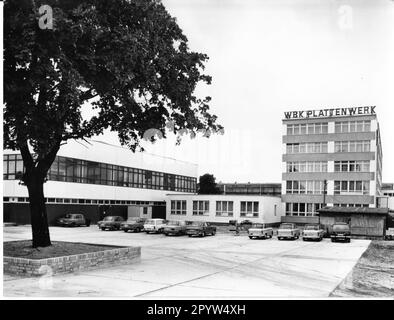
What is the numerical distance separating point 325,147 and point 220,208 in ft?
54.4

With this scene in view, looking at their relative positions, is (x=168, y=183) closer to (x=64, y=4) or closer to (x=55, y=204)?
(x=55, y=204)

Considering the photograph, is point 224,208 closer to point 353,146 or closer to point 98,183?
point 98,183

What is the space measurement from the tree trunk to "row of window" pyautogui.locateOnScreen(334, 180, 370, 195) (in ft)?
157

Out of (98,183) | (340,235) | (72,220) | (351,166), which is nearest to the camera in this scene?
(340,235)

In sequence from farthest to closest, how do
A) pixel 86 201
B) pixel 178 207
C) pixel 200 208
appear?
pixel 178 207 < pixel 200 208 < pixel 86 201

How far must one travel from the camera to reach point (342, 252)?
25047 millimetres

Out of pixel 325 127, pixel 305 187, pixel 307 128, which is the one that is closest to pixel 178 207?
pixel 305 187

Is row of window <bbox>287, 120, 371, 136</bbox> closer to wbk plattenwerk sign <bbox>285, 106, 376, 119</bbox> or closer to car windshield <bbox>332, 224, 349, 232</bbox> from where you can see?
wbk plattenwerk sign <bbox>285, 106, 376, 119</bbox>

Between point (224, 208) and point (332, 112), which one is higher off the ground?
point (332, 112)

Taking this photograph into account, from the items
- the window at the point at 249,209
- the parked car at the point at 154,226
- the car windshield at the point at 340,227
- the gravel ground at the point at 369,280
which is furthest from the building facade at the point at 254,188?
the gravel ground at the point at 369,280

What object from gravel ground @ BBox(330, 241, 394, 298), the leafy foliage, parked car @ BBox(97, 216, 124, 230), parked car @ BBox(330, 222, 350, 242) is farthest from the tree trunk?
parked car @ BBox(97, 216, 124, 230)

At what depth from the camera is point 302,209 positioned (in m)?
59.3
